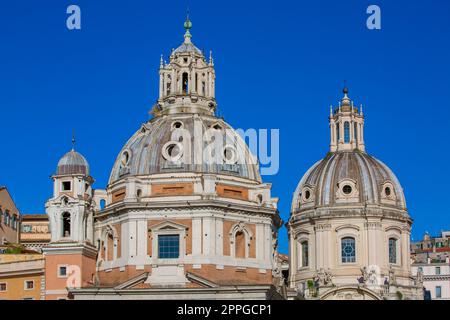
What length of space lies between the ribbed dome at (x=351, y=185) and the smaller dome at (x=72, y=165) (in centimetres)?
2651

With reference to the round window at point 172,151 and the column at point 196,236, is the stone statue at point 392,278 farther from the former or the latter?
the round window at point 172,151

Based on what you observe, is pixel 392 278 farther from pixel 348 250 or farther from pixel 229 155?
pixel 229 155

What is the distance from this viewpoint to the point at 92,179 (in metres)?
76.3

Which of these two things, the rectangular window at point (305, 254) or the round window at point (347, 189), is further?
the rectangular window at point (305, 254)

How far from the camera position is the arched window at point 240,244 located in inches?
2832

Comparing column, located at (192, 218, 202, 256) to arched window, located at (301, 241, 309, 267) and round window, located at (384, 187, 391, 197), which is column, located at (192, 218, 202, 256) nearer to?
arched window, located at (301, 241, 309, 267)

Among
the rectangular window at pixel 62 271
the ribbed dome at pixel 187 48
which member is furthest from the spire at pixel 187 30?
the rectangular window at pixel 62 271

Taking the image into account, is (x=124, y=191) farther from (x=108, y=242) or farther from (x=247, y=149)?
(x=247, y=149)

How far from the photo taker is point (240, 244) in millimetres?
72312

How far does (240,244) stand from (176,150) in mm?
8460

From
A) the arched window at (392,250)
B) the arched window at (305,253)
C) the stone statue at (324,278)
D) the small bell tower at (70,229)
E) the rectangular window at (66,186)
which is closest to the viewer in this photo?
the small bell tower at (70,229)

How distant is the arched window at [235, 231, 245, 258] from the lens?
71.9 metres

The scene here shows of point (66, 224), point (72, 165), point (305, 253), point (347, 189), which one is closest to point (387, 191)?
point (347, 189)

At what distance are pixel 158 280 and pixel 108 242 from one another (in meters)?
7.06
